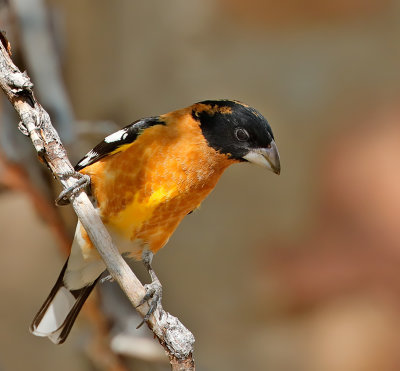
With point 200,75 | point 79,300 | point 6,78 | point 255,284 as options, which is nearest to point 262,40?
point 200,75

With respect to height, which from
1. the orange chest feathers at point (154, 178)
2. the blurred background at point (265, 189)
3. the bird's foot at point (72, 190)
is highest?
the bird's foot at point (72, 190)

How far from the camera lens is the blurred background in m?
3.18

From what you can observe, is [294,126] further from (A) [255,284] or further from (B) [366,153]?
(A) [255,284]

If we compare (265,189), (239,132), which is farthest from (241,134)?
(265,189)

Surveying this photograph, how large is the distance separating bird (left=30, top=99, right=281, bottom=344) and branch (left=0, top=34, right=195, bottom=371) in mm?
221

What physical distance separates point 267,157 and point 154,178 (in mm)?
289

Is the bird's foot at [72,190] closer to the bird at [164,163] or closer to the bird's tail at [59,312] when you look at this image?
the bird at [164,163]

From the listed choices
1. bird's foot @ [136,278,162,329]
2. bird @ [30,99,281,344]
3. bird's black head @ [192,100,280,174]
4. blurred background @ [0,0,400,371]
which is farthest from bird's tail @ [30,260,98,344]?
blurred background @ [0,0,400,371]

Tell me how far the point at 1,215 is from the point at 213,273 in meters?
1.27

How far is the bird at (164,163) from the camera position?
145 centimetres

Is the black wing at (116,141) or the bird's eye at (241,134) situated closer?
the bird's eye at (241,134)

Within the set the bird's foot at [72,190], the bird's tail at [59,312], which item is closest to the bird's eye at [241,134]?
the bird's foot at [72,190]

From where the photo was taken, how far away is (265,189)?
338cm

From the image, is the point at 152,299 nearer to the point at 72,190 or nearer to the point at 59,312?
the point at 72,190
